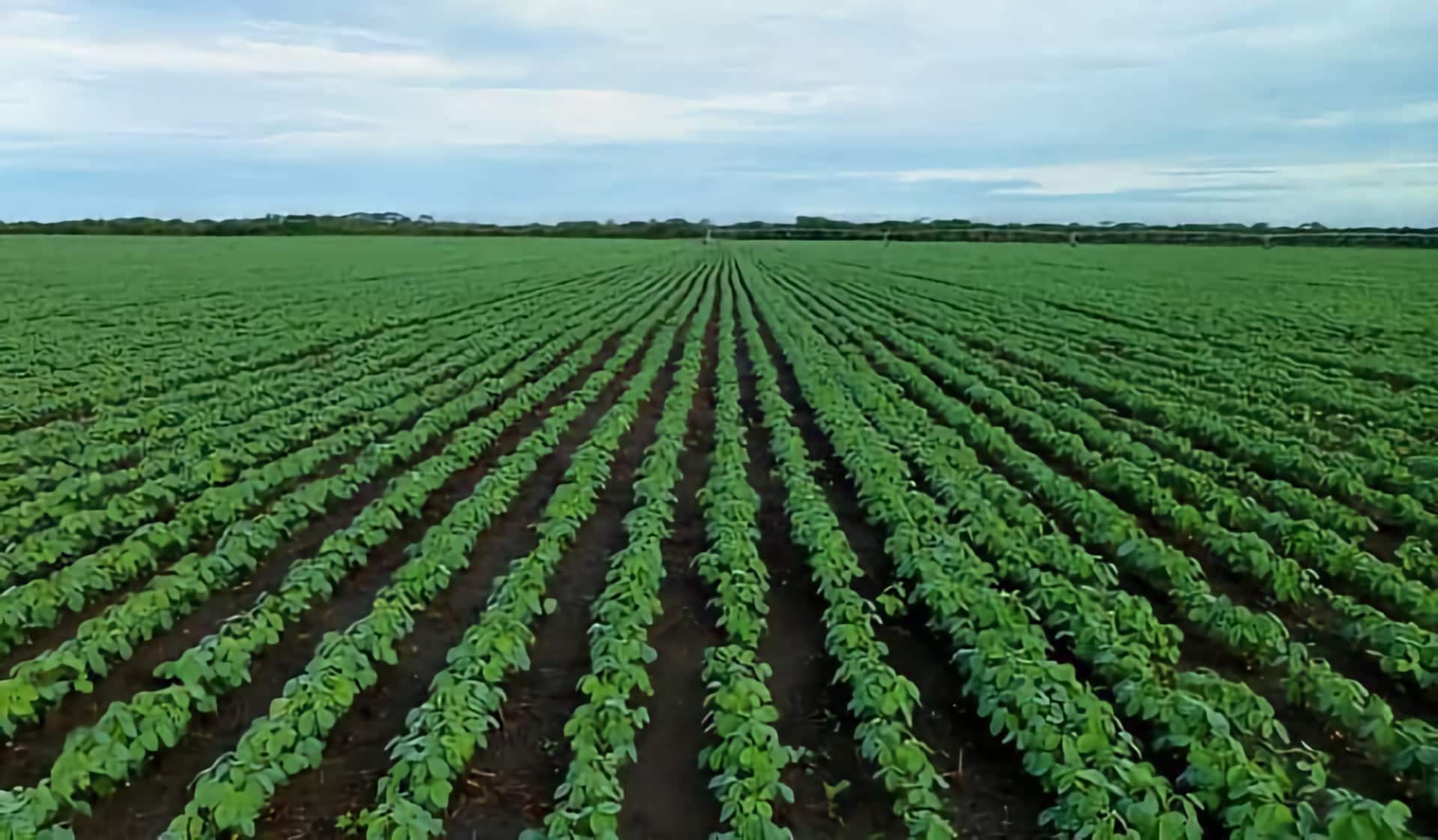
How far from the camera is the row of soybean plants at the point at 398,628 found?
4043mm

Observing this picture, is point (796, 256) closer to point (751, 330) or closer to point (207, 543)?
point (751, 330)

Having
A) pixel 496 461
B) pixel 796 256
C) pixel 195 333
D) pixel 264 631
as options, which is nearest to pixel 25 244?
pixel 796 256

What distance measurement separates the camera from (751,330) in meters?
20.9

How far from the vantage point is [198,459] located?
9258 mm

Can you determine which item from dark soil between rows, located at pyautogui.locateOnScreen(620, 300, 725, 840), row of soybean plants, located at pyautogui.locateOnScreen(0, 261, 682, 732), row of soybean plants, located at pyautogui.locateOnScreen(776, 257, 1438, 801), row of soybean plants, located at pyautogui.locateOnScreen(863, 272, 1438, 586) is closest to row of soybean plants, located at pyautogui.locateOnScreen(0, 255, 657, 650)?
row of soybean plants, located at pyautogui.locateOnScreen(0, 261, 682, 732)

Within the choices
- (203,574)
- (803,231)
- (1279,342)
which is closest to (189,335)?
(203,574)

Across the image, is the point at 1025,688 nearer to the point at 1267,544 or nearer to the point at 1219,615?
the point at 1219,615

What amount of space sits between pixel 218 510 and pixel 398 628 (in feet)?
9.61

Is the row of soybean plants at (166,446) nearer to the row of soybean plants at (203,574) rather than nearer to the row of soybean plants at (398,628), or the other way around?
the row of soybean plants at (203,574)

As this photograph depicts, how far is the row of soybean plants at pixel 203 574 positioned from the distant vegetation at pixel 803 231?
212 ft

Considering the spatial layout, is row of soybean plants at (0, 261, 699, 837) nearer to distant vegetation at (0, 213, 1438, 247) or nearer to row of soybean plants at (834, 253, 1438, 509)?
row of soybean plants at (834, 253, 1438, 509)

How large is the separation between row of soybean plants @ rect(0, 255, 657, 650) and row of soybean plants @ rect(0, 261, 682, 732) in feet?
0.48

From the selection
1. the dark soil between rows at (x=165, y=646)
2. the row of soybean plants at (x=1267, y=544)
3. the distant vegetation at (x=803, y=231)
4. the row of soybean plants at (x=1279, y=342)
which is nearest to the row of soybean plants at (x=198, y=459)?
the dark soil between rows at (x=165, y=646)

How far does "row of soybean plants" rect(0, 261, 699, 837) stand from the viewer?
418cm
